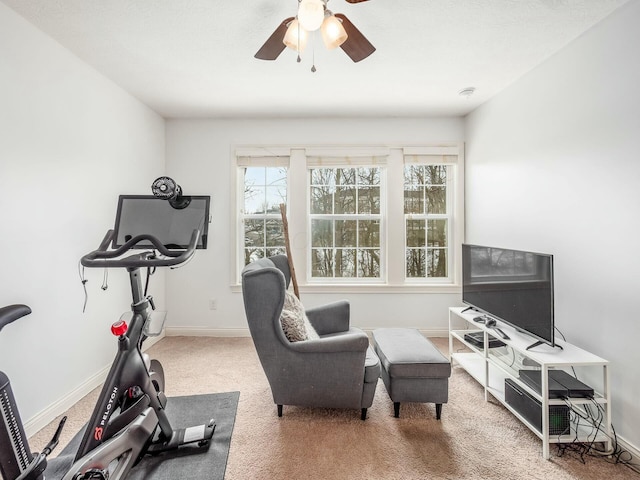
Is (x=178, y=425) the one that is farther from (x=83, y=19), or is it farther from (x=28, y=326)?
(x=83, y=19)

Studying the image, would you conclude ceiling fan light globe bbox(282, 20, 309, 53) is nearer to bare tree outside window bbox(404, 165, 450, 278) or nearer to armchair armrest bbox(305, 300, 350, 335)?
armchair armrest bbox(305, 300, 350, 335)

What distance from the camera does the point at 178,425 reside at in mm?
1980

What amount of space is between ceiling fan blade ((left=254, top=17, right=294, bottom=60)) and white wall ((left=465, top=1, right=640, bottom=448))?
75.0 inches

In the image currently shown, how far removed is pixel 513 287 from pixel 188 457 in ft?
7.64

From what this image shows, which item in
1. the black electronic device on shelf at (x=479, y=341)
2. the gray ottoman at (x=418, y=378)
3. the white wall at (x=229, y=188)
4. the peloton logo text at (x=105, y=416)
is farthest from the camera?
the white wall at (x=229, y=188)

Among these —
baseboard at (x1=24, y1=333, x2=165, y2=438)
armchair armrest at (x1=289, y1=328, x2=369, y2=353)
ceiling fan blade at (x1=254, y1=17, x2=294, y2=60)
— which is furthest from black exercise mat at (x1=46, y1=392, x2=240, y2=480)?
ceiling fan blade at (x1=254, y1=17, x2=294, y2=60)

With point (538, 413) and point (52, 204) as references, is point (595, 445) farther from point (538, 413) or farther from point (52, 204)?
point (52, 204)

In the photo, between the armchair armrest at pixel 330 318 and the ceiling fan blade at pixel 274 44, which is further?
the armchair armrest at pixel 330 318

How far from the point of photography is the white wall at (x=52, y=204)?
1.81 meters

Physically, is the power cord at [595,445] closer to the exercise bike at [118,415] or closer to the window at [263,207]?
the exercise bike at [118,415]

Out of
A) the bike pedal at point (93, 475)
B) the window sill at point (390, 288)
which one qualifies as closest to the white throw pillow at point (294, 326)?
the bike pedal at point (93, 475)

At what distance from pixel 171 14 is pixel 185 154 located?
1.90m

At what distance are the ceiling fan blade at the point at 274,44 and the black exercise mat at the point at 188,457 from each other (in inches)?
89.7

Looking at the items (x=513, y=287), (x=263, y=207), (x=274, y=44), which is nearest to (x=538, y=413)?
(x=513, y=287)
